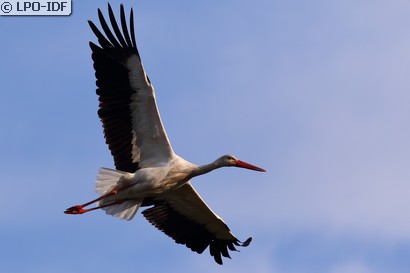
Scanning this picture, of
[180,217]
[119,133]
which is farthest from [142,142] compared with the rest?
[180,217]

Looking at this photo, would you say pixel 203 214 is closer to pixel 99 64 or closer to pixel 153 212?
pixel 153 212

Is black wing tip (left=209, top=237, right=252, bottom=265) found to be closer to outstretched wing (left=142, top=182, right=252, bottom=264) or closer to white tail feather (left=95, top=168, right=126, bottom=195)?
outstretched wing (left=142, top=182, right=252, bottom=264)

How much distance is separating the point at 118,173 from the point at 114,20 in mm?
2215

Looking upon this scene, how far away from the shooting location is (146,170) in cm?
1862

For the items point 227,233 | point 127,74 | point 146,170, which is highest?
point 127,74

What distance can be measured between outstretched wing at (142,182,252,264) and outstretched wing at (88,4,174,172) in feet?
3.54

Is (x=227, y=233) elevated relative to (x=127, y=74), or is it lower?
lower

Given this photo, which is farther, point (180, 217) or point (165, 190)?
point (180, 217)

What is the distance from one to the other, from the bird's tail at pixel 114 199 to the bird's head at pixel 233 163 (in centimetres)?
137

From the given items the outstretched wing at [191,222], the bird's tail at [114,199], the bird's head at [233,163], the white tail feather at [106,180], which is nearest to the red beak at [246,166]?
the bird's head at [233,163]

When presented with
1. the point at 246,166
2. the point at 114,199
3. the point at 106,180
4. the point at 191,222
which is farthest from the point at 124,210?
the point at 246,166

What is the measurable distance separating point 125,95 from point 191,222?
257 cm

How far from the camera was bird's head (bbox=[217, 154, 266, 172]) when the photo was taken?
19188 millimetres

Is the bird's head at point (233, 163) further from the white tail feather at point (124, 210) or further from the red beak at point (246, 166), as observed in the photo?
the white tail feather at point (124, 210)
